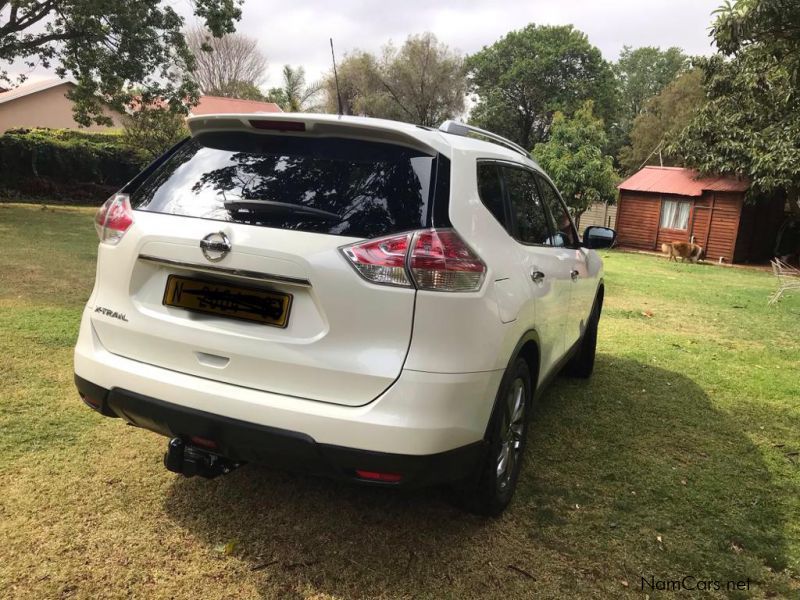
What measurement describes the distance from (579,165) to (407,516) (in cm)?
2327

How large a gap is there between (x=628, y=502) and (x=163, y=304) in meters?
2.47

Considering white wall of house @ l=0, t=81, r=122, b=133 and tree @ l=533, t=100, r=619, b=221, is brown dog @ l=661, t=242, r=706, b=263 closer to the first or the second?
tree @ l=533, t=100, r=619, b=221

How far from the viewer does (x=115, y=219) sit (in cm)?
251

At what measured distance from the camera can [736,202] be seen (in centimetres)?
2100

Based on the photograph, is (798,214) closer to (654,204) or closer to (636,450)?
(654,204)

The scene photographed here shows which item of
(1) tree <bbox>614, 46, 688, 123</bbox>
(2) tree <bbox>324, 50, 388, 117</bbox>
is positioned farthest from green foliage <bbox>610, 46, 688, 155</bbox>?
(2) tree <bbox>324, 50, 388, 117</bbox>

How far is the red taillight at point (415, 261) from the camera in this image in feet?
6.87

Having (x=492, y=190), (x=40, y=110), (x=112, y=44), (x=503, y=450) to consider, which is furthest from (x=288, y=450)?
(x=40, y=110)

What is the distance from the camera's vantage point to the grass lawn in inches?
92.2

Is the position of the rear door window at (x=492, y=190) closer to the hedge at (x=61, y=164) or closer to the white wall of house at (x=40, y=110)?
the hedge at (x=61, y=164)

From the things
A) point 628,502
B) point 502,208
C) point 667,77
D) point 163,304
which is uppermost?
point 667,77

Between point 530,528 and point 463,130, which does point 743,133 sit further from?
point 530,528

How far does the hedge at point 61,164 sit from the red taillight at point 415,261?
22.6m

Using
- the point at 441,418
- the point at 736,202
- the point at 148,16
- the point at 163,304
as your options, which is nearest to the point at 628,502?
the point at 441,418
